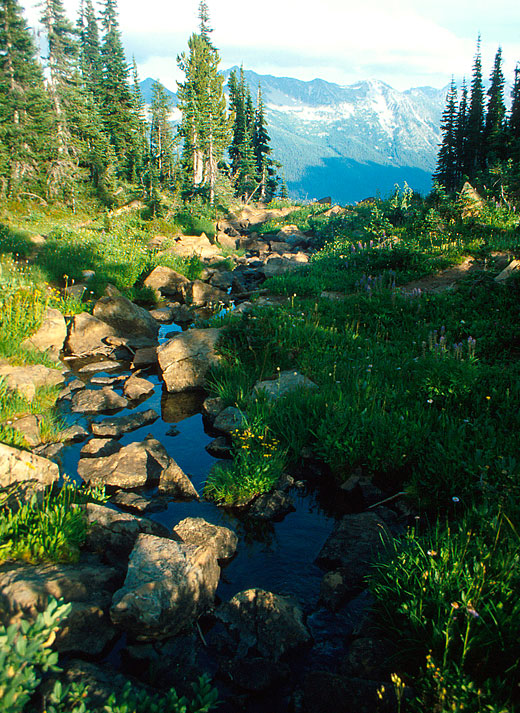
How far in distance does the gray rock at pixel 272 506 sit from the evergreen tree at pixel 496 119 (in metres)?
36.6

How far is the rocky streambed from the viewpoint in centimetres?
355

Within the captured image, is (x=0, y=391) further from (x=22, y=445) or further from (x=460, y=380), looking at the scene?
(x=460, y=380)

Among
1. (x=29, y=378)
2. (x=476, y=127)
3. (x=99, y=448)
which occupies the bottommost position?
(x=99, y=448)

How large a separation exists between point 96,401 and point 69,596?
502 centimetres

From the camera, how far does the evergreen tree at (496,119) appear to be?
3728 cm

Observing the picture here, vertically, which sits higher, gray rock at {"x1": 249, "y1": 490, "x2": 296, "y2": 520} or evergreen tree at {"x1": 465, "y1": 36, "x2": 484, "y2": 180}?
evergreen tree at {"x1": 465, "y1": 36, "x2": 484, "y2": 180}

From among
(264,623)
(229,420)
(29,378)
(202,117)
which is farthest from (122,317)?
(202,117)

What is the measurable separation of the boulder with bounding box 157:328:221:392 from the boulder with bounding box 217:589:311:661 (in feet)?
18.0

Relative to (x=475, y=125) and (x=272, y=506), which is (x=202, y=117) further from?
(x=272, y=506)

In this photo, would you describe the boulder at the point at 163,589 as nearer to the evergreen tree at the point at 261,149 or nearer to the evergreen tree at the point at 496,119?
the evergreen tree at the point at 496,119

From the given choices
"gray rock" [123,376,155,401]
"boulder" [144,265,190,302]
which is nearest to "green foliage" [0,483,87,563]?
"gray rock" [123,376,155,401]

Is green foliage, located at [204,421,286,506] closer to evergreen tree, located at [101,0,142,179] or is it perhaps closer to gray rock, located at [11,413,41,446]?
gray rock, located at [11,413,41,446]

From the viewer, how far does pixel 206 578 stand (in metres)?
4.27

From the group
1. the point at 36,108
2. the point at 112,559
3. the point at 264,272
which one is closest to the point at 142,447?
the point at 112,559
